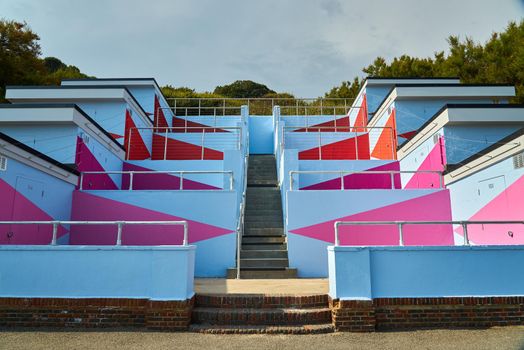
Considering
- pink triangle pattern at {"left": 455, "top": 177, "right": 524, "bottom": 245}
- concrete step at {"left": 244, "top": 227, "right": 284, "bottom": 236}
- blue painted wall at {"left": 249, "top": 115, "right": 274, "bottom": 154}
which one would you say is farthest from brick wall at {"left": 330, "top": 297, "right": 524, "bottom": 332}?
blue painted wall at {"left": 249, "top": 115, "right": 274, "bottom": 154}

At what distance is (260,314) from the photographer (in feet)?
18.1

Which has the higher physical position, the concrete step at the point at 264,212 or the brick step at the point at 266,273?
the concrete step at the point at 264,212

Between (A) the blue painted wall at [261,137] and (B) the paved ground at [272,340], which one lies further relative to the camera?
(A) the blue painted wall at [261,137]

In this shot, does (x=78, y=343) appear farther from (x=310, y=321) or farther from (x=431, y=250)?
(x=431, y=250)

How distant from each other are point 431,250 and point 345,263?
1268mm

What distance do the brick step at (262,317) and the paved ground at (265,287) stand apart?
578mm

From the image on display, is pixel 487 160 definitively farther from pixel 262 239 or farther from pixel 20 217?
pixel 20 217

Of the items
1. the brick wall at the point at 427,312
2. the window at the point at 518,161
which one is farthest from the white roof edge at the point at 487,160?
the brick wall at the point at 427,312

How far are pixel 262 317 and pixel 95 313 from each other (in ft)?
7.60

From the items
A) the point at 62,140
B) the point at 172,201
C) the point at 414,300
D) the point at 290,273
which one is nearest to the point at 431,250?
the point at 414,300

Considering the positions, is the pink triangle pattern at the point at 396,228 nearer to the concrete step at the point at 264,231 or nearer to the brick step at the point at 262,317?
the concrete step at the point at 264,231

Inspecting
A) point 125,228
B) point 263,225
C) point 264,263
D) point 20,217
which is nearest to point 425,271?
point 264,263

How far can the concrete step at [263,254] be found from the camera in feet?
29.7

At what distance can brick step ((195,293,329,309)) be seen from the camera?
19.0 ft
